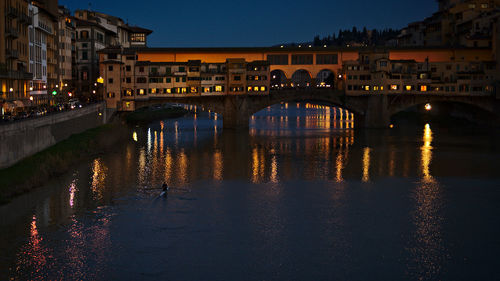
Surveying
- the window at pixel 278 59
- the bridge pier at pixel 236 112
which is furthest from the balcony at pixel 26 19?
the window at pixel 278 59

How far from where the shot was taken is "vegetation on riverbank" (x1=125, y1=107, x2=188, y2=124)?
86969mm

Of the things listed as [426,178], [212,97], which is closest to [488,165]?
[426,178]

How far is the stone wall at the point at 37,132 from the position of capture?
102 feet

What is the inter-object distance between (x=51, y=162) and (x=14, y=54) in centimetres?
1588

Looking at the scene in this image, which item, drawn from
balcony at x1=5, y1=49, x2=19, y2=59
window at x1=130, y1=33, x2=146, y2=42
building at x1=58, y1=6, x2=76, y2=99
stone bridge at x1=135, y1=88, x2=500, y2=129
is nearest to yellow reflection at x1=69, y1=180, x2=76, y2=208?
balcony at x1=5, y1=49, x2=19, y2=59

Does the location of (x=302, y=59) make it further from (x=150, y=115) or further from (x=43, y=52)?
(x=43, y=52)

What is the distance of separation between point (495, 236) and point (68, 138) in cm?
3483

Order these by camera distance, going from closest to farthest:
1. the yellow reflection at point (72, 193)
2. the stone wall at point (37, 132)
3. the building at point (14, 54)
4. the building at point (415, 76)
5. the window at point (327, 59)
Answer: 1. the yellow reflection at point (72, 193)
2. the stone wall at point (37, 132)
3. the building at point (14, 54)
4. the building at point (415, 76)
5. the window at point (327, 59)

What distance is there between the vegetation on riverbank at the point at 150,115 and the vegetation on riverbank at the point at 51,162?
94.6 feet

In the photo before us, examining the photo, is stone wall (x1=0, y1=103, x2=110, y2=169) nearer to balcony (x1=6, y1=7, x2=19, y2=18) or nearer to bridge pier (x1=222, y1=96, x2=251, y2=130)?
balcony (x1=6, y1=7, x2=19, y2=18)

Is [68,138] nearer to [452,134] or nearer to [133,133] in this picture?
[133,133]

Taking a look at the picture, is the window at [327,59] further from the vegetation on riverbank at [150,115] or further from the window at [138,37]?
the window at [138,37]

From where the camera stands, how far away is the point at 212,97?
7300cm

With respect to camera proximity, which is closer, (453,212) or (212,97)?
(453,212)
